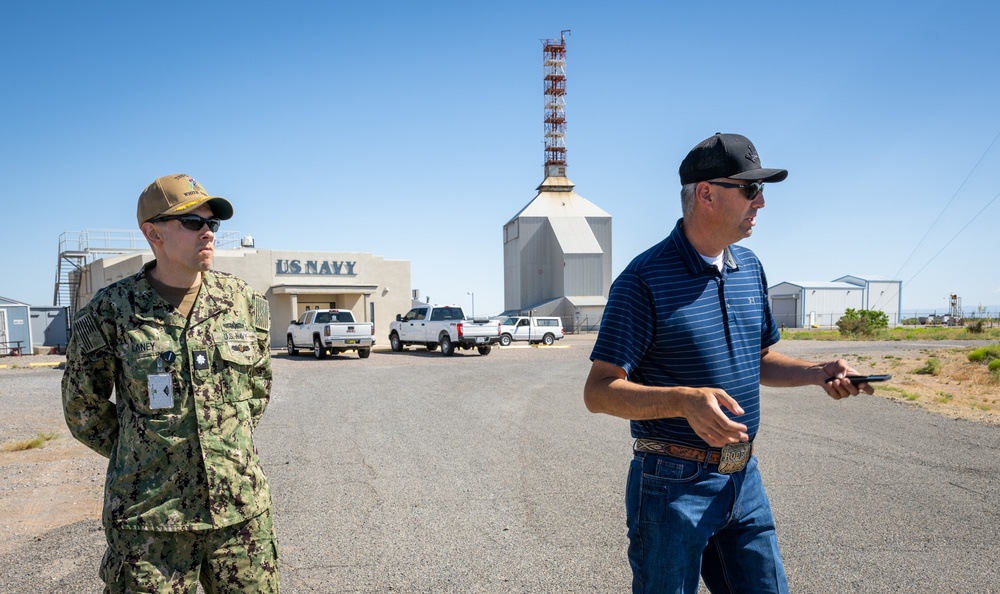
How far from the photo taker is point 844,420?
386 inches

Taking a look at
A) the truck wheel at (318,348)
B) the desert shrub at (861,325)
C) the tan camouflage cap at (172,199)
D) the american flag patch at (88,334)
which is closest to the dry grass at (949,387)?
the tan camouflage cap at (172,199)

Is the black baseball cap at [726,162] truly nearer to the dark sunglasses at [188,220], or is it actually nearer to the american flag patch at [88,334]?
the dark sunglasses at [188,220]

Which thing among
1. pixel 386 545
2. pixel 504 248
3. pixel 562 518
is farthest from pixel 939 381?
pixel 504 248

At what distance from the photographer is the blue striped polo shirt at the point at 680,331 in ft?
7.49

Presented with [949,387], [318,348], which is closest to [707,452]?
[949,387]

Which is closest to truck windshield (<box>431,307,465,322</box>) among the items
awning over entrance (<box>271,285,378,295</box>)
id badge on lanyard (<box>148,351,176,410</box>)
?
awning over entrance (<box>271,285,378,295</box>)

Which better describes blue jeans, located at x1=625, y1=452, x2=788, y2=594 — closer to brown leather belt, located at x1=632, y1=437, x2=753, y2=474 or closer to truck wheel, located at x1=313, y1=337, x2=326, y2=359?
brown leather belt, located at x1=632, y1=437, x2=753, y2=474

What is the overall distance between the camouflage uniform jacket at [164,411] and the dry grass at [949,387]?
35.9ft

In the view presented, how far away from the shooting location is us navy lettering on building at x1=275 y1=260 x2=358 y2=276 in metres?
34.3

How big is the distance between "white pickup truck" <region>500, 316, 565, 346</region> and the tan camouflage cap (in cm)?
3273

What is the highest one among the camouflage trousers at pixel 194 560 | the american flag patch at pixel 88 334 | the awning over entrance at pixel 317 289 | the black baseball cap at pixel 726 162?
the black baseball cap at pixel 726 162

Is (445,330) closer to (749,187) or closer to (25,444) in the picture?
(25,444)

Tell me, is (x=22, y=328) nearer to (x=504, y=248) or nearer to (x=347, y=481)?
(x=347, y=481)

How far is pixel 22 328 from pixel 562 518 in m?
31.7
